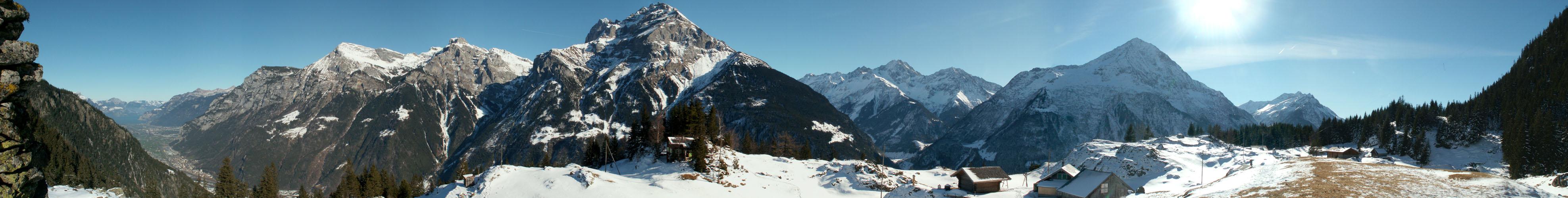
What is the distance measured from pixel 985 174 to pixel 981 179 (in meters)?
1.38

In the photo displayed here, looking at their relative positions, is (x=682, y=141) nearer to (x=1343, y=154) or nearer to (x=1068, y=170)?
(x=1068, y=170)

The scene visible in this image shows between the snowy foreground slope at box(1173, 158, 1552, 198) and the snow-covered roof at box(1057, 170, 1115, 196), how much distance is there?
732 centimetres

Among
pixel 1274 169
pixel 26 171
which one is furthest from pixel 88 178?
pixel 1274 169

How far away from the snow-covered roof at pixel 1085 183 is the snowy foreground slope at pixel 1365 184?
288 inches

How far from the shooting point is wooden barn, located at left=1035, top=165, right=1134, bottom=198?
225 ft

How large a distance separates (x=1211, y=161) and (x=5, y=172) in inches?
Answer: 5347

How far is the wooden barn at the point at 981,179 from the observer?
74062 mm

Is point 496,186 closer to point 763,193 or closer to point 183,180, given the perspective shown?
point 763,193

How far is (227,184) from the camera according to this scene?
8788cm

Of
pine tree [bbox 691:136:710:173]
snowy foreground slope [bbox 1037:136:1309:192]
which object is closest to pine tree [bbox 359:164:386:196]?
pine tree [bbox 691:136:710:173]

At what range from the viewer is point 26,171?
425 inches

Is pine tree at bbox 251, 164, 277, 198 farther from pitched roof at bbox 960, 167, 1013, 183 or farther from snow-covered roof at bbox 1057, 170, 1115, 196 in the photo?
snow-covered roof at bbox 1057, 170, 1115, 196

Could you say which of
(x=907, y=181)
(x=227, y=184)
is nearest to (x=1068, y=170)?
(x=907, y=181)

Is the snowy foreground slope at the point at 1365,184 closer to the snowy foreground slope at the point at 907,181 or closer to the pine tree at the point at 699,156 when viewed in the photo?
the snowy foreground slope at the point at 907,181
